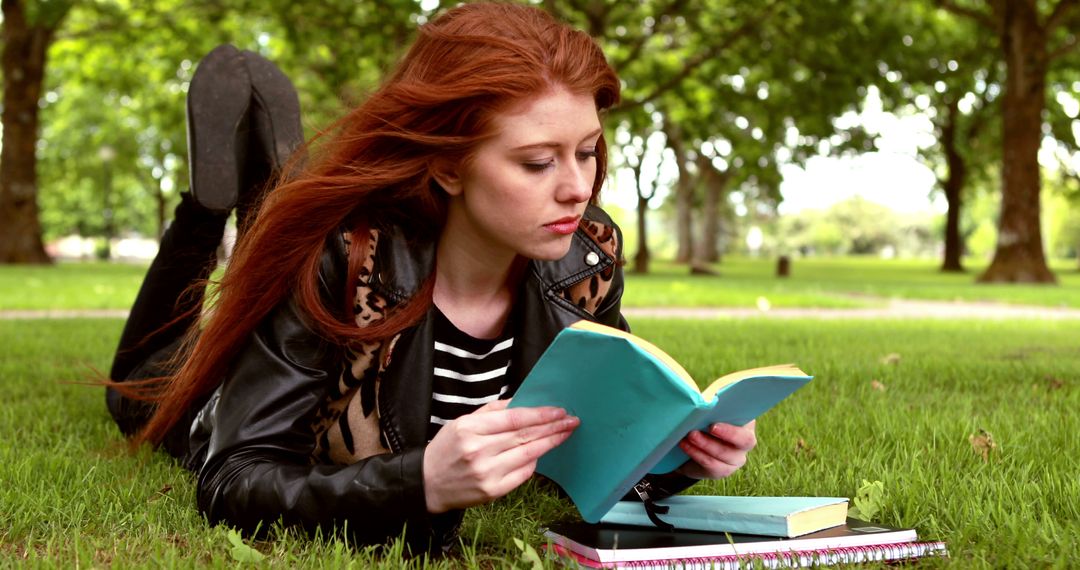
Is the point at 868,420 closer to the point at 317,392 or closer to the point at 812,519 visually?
the point at 812,519

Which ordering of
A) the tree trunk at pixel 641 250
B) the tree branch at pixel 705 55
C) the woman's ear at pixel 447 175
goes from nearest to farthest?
the woman's ear at pixel 447 175, the tree branch at pixel 705 55, the tree trunk at pixel 641 250

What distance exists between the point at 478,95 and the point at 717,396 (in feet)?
2.78

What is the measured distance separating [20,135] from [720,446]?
23.8 metres

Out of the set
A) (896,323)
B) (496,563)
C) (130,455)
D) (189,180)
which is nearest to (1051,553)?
(496,563)

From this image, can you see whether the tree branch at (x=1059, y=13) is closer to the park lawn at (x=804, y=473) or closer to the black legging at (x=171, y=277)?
the park lawn at (x=804, y=473)

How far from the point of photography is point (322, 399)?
2.36 m

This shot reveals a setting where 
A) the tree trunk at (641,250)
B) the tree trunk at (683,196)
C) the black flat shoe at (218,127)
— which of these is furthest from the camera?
the tree trunk at (683,196)

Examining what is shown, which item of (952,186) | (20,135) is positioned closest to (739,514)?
(20,135)

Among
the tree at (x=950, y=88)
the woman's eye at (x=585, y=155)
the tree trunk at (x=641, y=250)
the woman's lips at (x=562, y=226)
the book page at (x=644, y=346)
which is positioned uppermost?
the tree at (x=950, y=88)

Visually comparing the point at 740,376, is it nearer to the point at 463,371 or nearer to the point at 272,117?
the point at 463,371

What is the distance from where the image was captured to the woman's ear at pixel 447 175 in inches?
87.8

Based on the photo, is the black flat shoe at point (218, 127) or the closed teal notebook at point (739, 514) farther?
the black flat shoe at point (218, 127)

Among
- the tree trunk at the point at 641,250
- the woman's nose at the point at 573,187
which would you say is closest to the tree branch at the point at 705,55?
the tree trunk at the point at 641,250

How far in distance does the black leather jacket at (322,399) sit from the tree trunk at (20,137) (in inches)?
883
